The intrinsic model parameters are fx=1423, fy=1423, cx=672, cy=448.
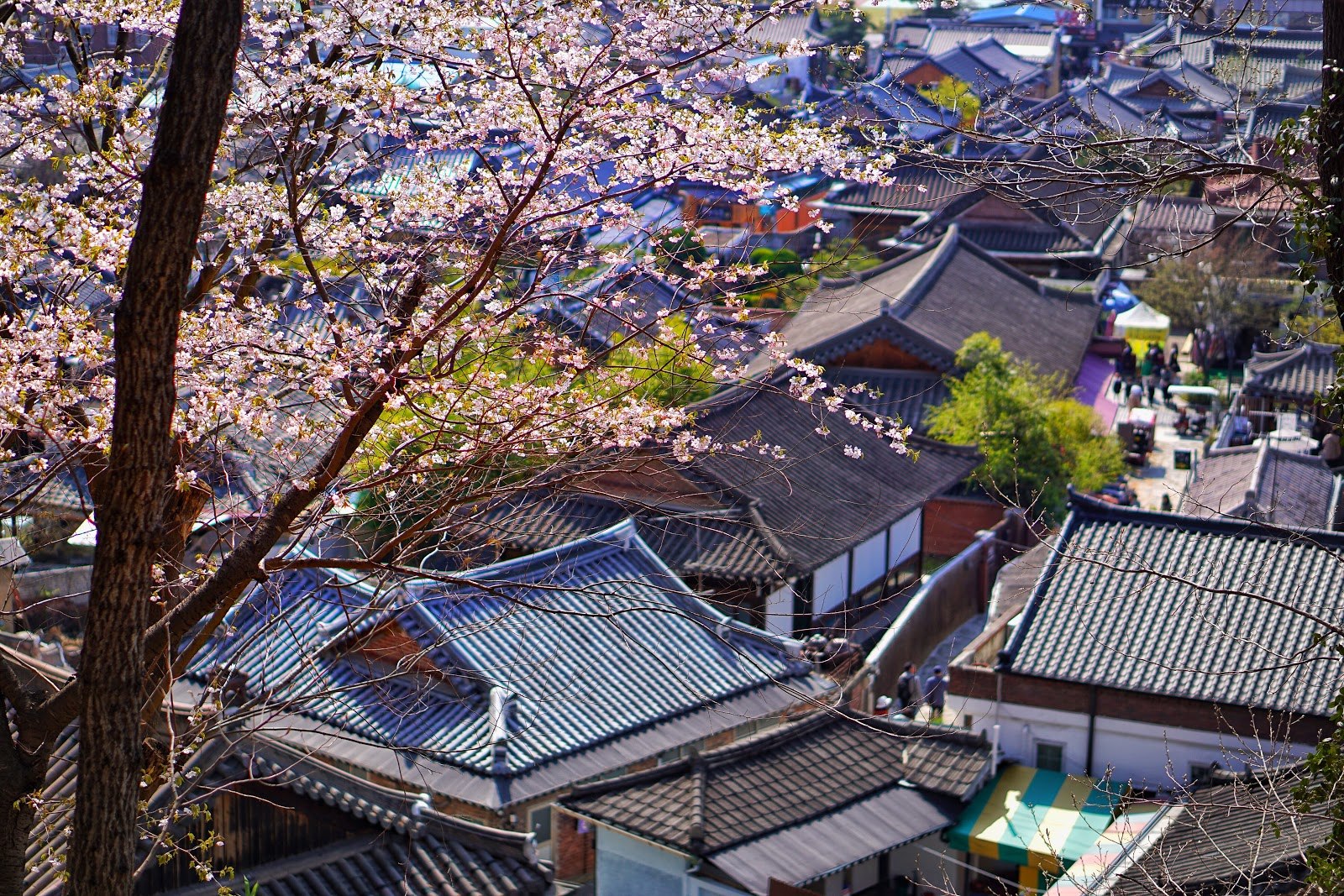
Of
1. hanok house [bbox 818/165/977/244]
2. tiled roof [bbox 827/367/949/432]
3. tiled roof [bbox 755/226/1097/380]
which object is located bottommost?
tiled roof [bbox 827/367/949/432]

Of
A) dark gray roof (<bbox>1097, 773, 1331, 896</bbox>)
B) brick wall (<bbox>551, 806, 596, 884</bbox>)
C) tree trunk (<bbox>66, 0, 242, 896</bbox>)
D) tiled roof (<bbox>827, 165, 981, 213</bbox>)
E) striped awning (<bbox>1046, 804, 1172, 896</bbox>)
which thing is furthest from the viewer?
tiled roof (<bbox>827, 165, 981, 213</bbox>)

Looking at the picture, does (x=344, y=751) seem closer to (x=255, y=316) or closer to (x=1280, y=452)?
(x=255, y=316)

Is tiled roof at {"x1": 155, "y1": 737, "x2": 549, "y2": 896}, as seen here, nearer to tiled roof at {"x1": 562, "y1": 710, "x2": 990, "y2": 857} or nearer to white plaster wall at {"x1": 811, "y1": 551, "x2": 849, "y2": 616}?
tiled roof at {"x1": 562, "y1": 710, "x2": 990, "y2": 857}

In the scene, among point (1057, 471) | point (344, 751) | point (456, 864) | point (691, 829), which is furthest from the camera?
point (1057, 471)

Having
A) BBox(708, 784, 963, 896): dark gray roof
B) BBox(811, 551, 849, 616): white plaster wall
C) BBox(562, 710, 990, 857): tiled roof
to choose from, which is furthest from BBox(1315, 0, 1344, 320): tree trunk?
BBox(811, 551, 849, 616): white plaster wall

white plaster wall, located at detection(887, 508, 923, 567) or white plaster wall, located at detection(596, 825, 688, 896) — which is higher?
white plaster wall, located at detection(887, 508, 923, 567)

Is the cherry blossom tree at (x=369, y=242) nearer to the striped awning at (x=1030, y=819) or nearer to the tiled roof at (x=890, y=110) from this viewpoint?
the tiled roof at (x=890, y=110)

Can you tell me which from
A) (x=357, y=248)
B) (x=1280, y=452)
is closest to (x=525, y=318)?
(x=357, y=248)
